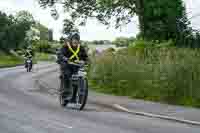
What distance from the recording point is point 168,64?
16281mm

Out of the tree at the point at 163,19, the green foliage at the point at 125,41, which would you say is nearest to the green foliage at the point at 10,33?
the green foliage at the point at 125,41

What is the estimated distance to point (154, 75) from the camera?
653 inches

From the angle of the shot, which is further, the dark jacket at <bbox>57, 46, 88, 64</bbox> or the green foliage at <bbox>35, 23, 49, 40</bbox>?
the green foliage at <bbox>35, 23, 49, 40</bbox>

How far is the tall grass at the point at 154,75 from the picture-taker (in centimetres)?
1501

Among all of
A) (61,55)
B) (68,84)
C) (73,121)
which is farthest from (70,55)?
(73,121)

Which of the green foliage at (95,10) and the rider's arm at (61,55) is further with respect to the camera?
the green foliage at (95,10)

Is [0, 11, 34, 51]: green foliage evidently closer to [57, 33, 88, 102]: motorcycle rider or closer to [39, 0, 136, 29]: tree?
[39, 0, 136, 29]: tree

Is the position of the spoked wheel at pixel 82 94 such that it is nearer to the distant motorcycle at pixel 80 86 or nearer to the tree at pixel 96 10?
the distant motorcycle at pixel 80 86

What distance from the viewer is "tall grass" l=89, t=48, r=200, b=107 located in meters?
15.0

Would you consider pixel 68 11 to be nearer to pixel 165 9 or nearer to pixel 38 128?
pixel 165 9

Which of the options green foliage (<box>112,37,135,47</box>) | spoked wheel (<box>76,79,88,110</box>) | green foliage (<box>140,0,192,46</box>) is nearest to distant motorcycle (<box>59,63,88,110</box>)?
spoked wheel (<box>76,79,88,110</box>)

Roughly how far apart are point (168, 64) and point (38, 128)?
23.6 ft

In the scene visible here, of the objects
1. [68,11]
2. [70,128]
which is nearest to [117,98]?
[70,128]

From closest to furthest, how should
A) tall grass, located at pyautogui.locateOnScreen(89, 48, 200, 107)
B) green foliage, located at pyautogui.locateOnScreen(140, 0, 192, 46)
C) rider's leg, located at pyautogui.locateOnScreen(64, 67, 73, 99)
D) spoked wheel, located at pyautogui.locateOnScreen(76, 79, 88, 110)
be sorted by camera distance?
spoked wheel, located at pyautogui.locateOnScreen(76, 79, 88, 110) → rider's leg, located at pyautogui.locateOnScreen(64, 67, 73, 99) → tall grass, located at pyautogui.locateOnScreen(89, 48, 200, 107) → green foliage, located at pyautogui.locateOnScreen(140, 0, 192, 46)
